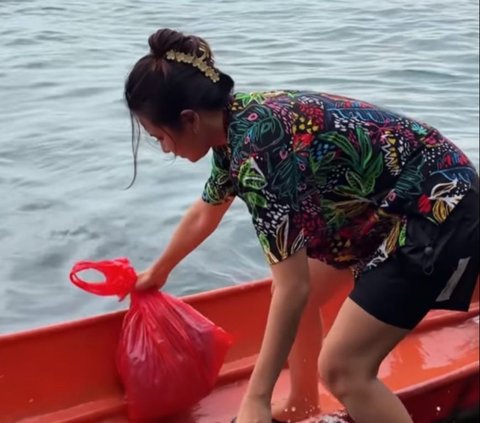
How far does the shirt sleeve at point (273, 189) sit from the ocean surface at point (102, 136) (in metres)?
1.45

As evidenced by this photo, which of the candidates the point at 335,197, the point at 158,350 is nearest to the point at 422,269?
the point at 335,197

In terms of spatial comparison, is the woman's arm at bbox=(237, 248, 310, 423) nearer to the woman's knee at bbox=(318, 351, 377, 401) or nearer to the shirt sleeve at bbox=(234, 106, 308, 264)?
the shirt sleeve at bbox=(234, 106, 308, 264)

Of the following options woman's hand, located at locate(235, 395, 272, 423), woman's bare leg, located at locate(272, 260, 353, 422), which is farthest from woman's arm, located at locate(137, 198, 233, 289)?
woman's hand, located at locate(235, 395, 272, 423)

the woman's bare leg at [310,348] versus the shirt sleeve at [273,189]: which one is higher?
the shirt sleeve at [273,189]

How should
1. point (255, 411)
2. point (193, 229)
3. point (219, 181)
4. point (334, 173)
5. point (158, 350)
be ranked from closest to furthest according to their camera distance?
point (255, 411) → point (334, 173) → point (219, 181) → point (193, 229) → point (158, 350)

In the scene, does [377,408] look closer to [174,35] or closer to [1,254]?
[174,35]

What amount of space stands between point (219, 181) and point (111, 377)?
2.41 ft

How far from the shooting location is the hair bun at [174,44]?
189cm

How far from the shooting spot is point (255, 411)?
1809 millimetres

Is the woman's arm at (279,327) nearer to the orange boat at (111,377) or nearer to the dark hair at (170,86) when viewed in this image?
the dark hair at (170,86)

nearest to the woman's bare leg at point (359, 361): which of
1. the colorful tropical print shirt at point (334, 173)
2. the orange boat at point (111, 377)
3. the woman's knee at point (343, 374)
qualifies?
the woman's knee at point (343, 374)

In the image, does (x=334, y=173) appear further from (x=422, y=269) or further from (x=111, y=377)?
(x=111, y=377)

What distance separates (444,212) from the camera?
1986 millimetres

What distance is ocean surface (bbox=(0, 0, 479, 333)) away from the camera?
3332 millimetres
